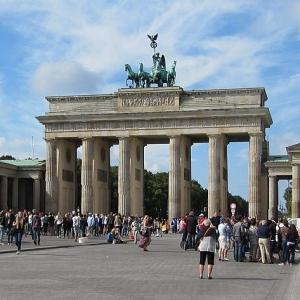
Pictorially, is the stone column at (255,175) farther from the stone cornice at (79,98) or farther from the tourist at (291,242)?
the tourist at (291,242)

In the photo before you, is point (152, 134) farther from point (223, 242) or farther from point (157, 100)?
point (223, 242)

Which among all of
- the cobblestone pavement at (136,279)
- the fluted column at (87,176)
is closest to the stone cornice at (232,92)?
the fluted column at (87,176)

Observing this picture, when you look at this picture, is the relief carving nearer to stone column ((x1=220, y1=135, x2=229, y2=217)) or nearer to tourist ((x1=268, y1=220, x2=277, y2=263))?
stone column ((x1=220, y1=135, x2=229, y2=217))

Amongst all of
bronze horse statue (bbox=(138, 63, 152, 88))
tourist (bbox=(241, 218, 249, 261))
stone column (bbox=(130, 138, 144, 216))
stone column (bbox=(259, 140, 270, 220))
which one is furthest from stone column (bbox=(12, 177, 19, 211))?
tourist (bbox=(241, 218, 249, 261))

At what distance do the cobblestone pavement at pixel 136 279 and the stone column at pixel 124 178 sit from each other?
Answer: 6035 centimetres

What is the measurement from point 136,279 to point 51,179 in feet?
244

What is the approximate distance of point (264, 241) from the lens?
34.7 m

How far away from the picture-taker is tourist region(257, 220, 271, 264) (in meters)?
34.6

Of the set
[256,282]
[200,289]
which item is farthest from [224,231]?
[200,289]

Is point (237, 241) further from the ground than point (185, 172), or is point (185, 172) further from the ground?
point (185, 172)

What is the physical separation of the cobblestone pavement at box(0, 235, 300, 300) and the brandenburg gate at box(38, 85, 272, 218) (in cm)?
5684

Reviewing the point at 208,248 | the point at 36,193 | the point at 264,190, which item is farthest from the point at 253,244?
the point at 36,193

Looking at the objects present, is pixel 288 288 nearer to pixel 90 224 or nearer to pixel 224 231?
pixel 224 231

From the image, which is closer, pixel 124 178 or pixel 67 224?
pixel 67 224
